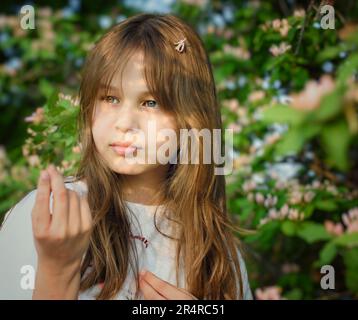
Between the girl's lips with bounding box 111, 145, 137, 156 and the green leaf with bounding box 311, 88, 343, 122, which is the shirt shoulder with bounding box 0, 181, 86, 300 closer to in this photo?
the girl's lips with bounding box 111, 145, 137, 156

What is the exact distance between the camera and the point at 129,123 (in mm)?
1489

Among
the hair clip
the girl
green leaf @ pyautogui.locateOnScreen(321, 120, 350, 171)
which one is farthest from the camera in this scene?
the hair clip

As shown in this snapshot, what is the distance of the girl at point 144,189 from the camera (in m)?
1.46

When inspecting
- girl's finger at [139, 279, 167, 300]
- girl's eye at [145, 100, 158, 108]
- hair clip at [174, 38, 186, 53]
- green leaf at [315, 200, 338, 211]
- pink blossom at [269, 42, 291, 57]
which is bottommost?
girl's finger at [139, 279, 167, 300]

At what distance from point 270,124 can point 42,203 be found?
2.86 ft

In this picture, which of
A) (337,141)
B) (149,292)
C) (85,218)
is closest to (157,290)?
(149,292)

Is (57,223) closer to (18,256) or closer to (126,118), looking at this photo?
(18,256)

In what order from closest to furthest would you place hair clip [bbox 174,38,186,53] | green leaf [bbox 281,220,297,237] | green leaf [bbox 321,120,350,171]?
Result: green leaf [bbox 321,120,350,171]
hair clip [bbox 174,38,186,53]
green leaf [bbox 281,220,297,237]

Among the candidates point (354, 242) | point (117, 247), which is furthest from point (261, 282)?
point (354, 242)

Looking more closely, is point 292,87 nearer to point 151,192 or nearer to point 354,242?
point 151,192

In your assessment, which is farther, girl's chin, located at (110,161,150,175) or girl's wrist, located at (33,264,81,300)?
girl's chin, located at (110,161,150,175)

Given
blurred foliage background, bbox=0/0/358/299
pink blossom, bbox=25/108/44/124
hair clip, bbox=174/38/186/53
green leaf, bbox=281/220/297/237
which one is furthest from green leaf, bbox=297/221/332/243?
pink blossom, bbox=25/108/44/124

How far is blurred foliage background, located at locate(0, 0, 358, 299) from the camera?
883 millimetres

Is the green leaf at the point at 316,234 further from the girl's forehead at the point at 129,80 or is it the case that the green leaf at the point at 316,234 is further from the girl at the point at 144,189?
the girl's forehead at the point at 129,80
